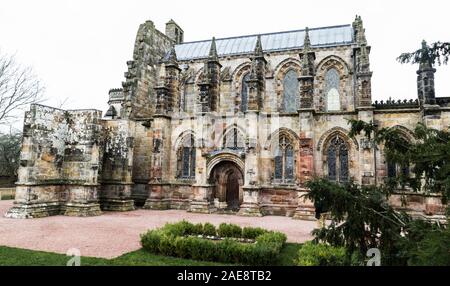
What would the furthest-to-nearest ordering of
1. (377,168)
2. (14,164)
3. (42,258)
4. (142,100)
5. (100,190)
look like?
(14,164) → (142,100) → (100,190) → (377,168) → (42,258)

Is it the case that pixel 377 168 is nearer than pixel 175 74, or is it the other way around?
pixel 377 168

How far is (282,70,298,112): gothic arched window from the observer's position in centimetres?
2548

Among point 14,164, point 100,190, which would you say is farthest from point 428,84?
point 14,164

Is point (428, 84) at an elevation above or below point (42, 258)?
above

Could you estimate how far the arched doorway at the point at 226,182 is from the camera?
19.4m

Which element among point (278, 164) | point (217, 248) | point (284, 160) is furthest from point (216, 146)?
point (217, 248)

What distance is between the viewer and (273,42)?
2820 cm

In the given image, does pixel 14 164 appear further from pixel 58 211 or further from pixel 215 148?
pixel 215 148

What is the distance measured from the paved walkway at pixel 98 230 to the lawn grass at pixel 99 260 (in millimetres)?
485

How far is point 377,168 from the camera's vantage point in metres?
16.8

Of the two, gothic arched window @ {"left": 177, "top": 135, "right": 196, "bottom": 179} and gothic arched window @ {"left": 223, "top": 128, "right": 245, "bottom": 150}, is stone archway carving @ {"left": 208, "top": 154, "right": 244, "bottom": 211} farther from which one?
gothic arched window @ {"left": 177, "top": 135, "right": 196, "bottom": 179}
